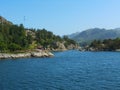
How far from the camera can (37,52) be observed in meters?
172

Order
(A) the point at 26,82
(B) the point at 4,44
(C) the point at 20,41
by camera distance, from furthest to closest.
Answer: (C) the point at 20,41 < (B) the point at 4,44 < (A) the point at 26,82

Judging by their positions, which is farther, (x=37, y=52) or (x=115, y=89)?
(x=37, y=52)

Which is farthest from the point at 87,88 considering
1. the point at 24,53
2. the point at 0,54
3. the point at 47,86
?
the point at 24,53

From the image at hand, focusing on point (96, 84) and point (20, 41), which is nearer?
point (96, 84)

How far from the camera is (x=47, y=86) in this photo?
62.0 m

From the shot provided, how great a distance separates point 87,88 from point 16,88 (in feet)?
44.6

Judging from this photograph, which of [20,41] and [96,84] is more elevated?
[20,41]

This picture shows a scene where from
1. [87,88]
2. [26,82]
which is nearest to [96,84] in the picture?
[87,88]

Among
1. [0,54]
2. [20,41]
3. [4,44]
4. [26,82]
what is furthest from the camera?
[20,41]

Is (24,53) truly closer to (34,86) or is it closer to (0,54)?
(0,54)

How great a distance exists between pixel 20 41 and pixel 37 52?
2178 centimetres

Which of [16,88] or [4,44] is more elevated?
[4,44]

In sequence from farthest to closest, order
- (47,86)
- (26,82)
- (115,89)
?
(26,82) < (47,86) < (115,89)

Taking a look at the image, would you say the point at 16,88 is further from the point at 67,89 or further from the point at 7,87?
the point at 67,89
